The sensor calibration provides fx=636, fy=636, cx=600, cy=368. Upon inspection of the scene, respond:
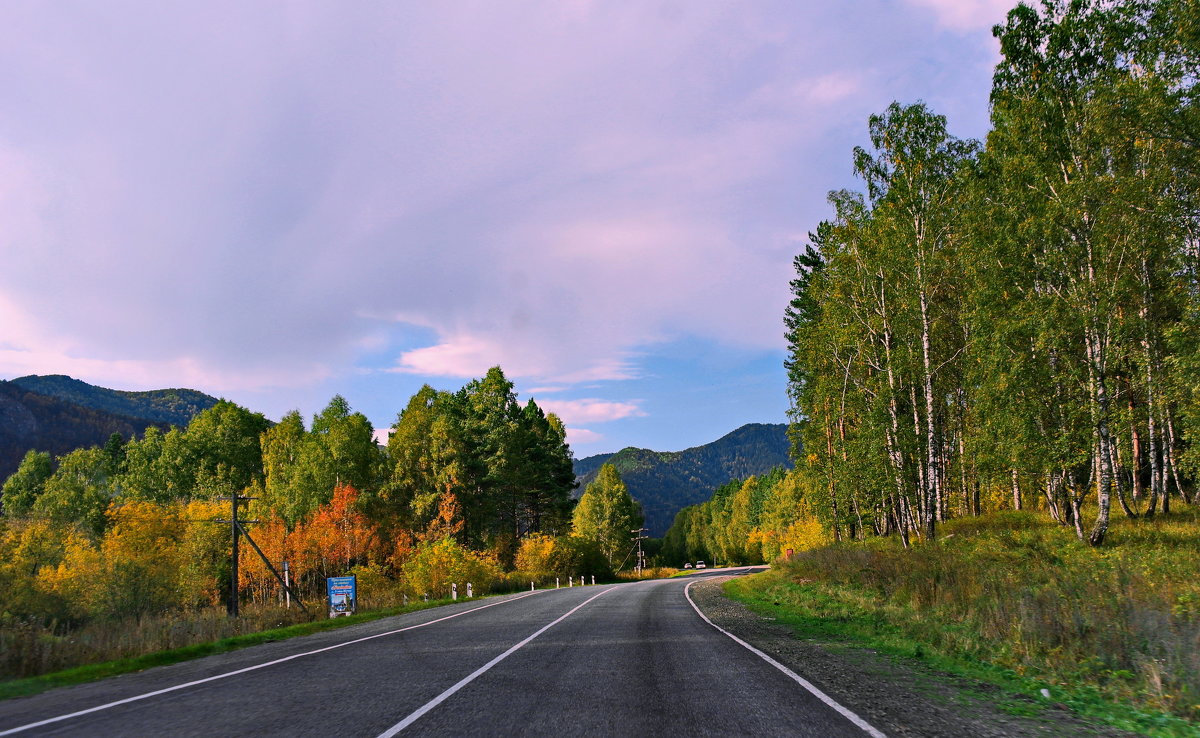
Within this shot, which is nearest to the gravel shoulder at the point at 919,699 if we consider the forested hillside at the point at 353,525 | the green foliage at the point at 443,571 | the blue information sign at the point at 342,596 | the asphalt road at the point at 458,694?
the asphalt road at the point at 458,694

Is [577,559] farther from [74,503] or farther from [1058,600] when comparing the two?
[74,503]

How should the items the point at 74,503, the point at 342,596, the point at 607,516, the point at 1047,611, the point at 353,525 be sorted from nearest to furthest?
the point at 1047,611 < the point at 342,596 < the point at 353,525 < the point at 74,503 < the point at 607,516

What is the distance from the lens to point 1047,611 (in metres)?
10.1

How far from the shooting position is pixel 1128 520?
67.1ft

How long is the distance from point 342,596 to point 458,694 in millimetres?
19617

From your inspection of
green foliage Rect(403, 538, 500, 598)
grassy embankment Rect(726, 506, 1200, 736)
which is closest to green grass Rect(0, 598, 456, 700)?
grassy embankment Rect(726, 506, 1200, 736)

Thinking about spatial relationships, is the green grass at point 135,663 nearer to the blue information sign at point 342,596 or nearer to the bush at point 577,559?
the blue information sign at point 342,596

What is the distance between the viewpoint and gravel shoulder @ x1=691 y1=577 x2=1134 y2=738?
20.0ft

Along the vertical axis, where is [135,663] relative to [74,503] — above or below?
above

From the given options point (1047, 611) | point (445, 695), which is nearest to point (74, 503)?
point (445, 695)

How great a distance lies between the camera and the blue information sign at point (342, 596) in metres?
24.2

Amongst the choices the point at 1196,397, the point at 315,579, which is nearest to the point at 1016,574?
the point at 1196,397

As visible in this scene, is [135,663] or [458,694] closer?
[458,694]

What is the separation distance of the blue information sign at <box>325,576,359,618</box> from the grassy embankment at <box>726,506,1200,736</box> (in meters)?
15.1
